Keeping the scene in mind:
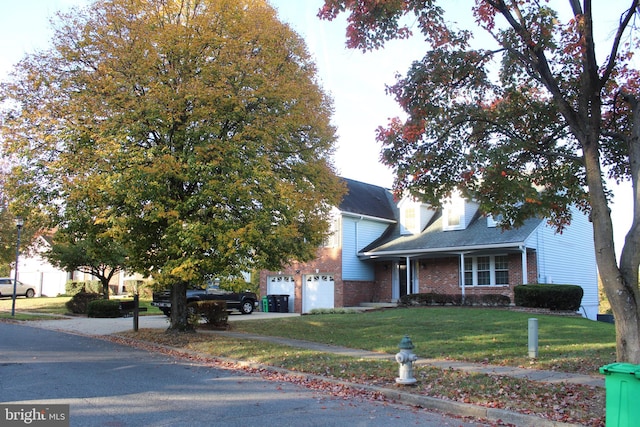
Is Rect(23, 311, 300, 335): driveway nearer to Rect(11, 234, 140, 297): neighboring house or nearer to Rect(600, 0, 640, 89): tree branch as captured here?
Rect(600, 0, 640, 89): tree branch

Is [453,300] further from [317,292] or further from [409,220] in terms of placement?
[317,292]

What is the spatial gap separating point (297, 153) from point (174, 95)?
3867 millimetres

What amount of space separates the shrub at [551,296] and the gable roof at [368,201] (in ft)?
32.6

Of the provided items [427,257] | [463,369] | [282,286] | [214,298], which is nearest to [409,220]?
[427,257]

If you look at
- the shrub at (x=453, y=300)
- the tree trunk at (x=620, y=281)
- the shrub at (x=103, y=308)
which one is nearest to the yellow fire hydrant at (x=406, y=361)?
the tree trunk at (x=620, y=281)

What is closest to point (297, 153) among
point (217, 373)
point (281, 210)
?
point (281, 210)

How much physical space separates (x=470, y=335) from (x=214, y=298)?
43.1ft

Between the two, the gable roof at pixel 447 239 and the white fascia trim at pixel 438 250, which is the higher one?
the gable roof at pixel 447 239

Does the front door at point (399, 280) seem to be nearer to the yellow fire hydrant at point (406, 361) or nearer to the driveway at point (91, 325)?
the driveway at point (91, 325)

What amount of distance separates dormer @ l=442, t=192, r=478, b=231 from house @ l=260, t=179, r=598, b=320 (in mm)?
50

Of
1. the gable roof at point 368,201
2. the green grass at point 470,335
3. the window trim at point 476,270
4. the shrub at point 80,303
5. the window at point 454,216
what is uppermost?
the gable roof at point 368,201

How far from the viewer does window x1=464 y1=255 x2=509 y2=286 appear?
79.2 ft

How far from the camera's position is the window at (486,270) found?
24.1 metres

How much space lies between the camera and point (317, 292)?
28.8 meters
